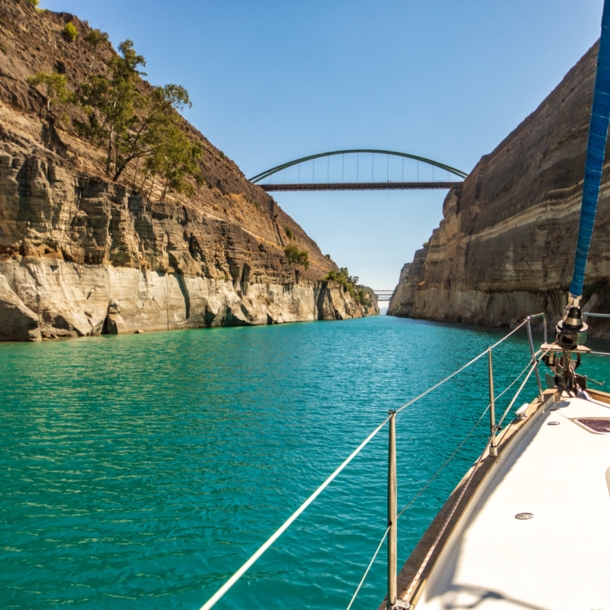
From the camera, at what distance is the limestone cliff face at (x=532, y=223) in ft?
121

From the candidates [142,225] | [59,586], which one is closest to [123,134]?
[142,225]

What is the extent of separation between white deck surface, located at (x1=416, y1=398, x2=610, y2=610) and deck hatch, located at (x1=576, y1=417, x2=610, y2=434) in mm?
460

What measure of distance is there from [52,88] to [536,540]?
150 ft

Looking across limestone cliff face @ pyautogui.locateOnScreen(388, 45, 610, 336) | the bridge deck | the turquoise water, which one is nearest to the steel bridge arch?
the bridge deck

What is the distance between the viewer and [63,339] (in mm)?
29625

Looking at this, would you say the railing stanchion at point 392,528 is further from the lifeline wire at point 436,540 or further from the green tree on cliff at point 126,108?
the green tree on cliff at point 126,108

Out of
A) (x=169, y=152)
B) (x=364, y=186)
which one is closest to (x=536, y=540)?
(x=169, y=152)

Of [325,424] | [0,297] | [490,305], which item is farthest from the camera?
[490,305]

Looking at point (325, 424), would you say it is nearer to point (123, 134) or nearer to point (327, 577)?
point (327, 577)

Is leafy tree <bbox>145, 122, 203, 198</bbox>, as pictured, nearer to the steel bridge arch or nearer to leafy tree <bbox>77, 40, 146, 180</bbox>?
leafy tree <bbox>77, 40, 146, 180</bbox>

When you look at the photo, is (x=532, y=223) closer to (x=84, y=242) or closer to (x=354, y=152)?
(x=84, y=242)

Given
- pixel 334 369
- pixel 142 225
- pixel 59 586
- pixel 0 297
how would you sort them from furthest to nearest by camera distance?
pixel 142 225, pixel 0 297, pixel 334 369, pixel 59 586

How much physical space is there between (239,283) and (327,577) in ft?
172

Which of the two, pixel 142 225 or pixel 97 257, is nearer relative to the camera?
pixel 97 257
